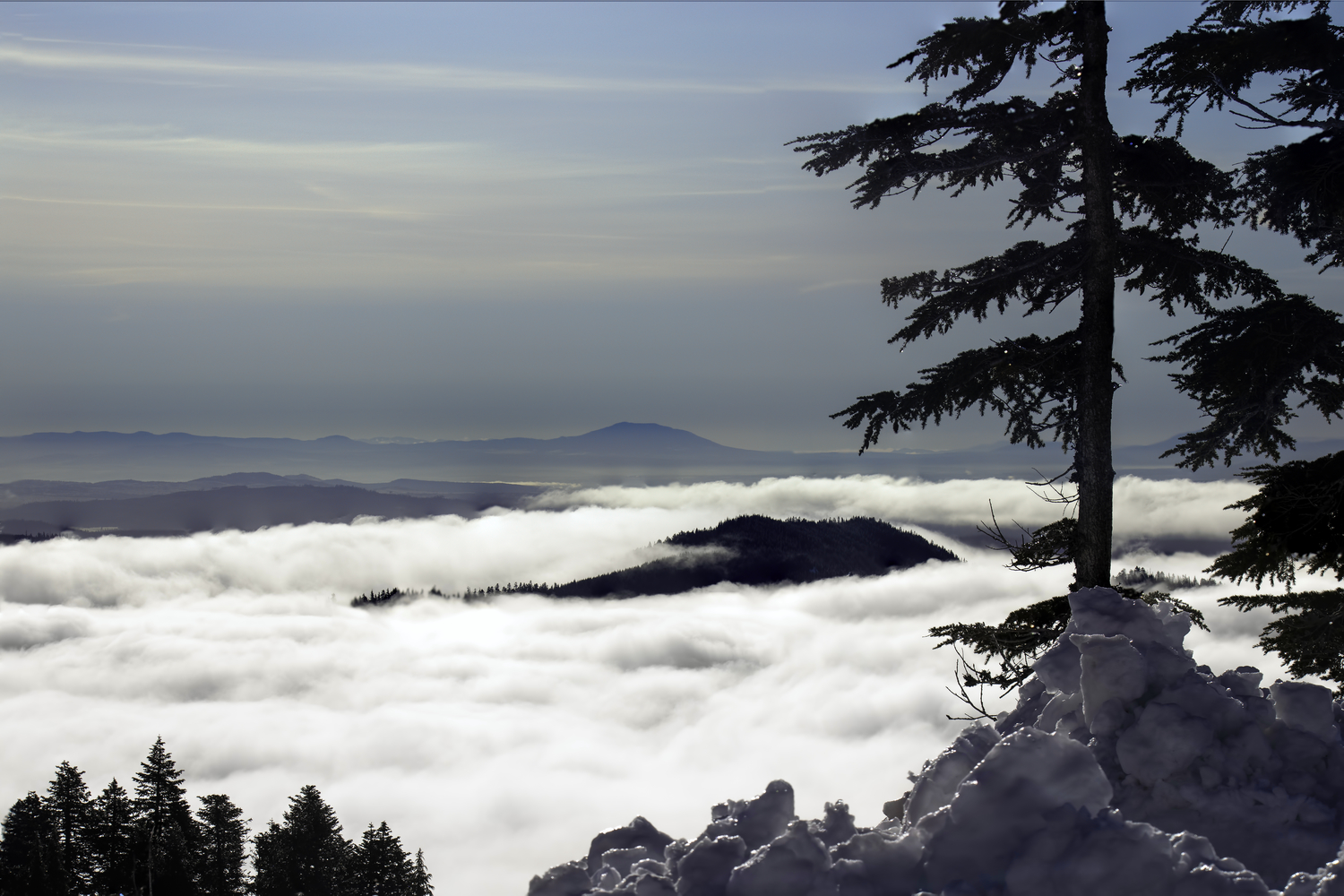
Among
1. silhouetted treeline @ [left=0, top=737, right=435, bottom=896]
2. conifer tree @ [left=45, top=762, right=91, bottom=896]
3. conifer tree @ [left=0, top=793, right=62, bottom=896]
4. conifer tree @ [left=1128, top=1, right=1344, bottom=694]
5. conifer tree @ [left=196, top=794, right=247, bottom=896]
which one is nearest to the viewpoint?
conifer tree @ [left=1128, top=1, right=1344, bottom=694]

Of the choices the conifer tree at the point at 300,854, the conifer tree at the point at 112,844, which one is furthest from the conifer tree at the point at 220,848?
the conifer tree at the point at 112,844

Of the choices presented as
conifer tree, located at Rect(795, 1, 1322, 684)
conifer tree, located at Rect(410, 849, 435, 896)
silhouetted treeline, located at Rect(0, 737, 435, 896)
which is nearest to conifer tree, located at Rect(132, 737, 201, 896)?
silhouetted treeline, located at Rect(0, 737, 435, 896)

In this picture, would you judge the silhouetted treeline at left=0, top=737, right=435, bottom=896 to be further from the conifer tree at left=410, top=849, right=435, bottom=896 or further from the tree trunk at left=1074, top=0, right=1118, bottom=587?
the tree trunk at left=1074, top=0, right=1118, bottom=587

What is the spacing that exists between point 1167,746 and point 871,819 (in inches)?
102

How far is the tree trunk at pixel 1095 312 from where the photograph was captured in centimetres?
1291

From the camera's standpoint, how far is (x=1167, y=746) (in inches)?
268

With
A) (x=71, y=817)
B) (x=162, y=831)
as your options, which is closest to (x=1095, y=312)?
(x=162, y=831)

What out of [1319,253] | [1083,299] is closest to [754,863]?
[1083,299]

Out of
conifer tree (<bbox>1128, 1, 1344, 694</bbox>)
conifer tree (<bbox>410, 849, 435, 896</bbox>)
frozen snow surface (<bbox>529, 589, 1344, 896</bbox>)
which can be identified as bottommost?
conifer tree (<bbox>410, 849, 435, 896</bbox>)

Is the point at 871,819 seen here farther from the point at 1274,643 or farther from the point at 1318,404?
the point at 1318,404

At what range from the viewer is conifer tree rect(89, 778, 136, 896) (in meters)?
43.8

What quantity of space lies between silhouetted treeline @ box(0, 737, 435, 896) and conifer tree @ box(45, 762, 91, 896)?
51mm

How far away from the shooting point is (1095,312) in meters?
13.3

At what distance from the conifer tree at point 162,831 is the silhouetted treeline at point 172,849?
45mm
